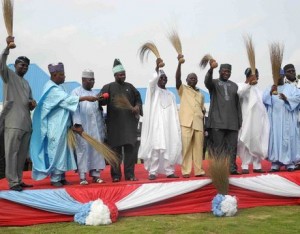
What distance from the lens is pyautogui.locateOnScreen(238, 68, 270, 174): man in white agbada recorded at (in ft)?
21.8

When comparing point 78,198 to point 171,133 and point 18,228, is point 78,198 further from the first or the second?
point 171,133

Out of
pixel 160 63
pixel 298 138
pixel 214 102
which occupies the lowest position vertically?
pixel 298 138

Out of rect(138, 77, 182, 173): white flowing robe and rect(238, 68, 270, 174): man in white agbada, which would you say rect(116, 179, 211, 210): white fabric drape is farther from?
rect(238, 68, 270, 174): man in white agbada

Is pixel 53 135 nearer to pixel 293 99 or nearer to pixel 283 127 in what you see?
pixel 283 127

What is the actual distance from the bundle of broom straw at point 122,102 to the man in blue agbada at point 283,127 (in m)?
2.24

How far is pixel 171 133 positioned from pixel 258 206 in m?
1.61

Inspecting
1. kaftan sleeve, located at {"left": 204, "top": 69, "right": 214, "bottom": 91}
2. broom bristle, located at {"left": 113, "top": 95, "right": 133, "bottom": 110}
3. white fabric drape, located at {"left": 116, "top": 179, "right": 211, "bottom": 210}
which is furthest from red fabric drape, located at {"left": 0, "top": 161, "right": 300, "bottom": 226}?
kaftan sleeve, located at {"left": 204, "top": 69, "right": 214, "bottom": 91}

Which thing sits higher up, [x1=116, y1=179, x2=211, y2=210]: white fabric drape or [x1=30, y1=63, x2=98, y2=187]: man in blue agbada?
[x1=30, y1=63, x2=98, y2=187]: man in blue agbada

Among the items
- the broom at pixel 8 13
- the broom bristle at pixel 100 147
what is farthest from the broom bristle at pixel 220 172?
the broom at pixel 8 13

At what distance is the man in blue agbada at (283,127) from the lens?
6641 millimetres

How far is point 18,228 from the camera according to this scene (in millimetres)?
4836

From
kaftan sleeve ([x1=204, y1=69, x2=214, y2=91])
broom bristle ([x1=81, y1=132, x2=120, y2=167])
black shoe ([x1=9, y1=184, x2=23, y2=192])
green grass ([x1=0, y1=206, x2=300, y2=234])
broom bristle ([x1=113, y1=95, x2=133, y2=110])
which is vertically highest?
kaftan sleeve ([x1=204, y1=69, x2=214, y2=91])

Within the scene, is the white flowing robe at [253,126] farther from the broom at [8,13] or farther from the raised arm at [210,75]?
the broom at [8,13]

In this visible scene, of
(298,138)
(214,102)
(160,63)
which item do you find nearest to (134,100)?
(160,63)
